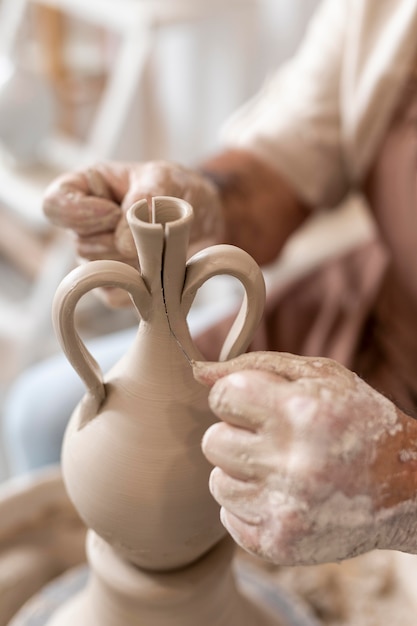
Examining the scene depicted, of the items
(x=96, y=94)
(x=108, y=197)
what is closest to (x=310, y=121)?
(x=108, y=197)

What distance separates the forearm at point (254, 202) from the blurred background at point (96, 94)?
0.51m

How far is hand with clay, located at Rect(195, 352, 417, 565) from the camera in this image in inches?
19.7

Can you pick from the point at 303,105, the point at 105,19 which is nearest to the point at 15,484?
the point at 303,105

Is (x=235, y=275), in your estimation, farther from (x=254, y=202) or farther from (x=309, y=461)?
(x=254, y=202)

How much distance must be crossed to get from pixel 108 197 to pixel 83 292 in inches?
9.0

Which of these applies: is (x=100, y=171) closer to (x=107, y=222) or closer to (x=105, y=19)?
(x=107, y=222)

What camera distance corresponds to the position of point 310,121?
114 cm

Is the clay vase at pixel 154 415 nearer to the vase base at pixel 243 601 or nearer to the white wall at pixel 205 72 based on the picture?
the vase base at pixel 243 601

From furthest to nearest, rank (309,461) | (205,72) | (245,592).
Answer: (205,72)
(245,592)
(309,461)

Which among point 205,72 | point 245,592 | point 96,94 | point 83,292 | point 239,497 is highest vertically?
point 83,292

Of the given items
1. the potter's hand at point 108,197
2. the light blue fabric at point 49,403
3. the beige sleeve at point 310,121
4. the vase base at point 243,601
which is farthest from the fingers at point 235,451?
the beige sleeve at point 310,121

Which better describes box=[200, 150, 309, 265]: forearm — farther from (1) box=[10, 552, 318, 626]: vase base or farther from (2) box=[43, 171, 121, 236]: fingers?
(1) box=[10, 552, 318, 626]: vase base

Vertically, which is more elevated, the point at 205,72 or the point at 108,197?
the point at 108,197

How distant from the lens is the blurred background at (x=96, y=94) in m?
1.65
